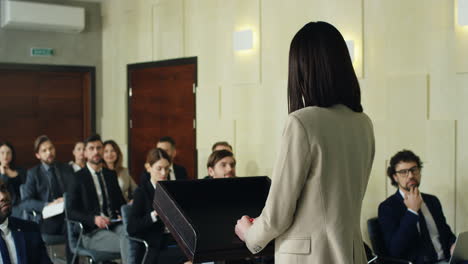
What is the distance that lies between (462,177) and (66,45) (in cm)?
626

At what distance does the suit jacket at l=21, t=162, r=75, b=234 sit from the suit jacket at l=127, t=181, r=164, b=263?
1.37 meters

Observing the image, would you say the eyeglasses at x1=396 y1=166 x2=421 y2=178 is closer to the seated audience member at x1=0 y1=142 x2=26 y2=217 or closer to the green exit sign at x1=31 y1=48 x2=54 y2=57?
the seated audience member at x1=0 y1=142 x2=26 y2=217

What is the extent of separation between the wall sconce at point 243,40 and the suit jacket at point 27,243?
139 inches

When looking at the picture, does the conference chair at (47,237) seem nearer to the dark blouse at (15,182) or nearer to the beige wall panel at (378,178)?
the dark blouse at (15,182)

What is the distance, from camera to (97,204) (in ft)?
18.5

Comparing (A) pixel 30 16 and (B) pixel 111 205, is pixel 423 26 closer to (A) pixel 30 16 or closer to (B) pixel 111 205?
(B) pixel 111 205

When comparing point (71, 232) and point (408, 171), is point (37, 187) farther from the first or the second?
point (408, 171)

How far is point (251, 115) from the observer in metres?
6.62

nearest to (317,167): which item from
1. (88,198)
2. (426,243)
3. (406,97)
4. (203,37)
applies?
(426,243)

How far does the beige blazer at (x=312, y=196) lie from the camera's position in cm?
183

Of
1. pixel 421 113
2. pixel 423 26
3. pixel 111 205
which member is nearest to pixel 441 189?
pixel 421 113

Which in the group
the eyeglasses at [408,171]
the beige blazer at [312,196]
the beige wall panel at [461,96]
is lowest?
the eyeglasses at [408,171]

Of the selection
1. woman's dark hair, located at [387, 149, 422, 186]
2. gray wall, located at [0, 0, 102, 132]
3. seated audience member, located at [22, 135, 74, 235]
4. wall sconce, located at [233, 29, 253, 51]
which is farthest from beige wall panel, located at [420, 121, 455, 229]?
gray wall, located at [0, 0, 102, 132]

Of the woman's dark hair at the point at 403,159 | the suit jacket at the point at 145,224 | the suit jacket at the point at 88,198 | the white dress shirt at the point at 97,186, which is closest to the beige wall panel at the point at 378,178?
the woman's dark hair at the point at 403,159
